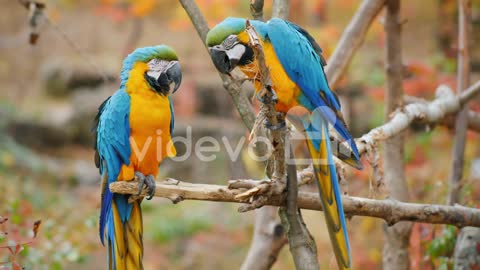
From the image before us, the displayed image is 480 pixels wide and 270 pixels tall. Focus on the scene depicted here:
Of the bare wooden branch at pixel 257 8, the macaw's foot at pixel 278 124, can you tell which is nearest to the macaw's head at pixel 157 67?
the bare wooden branch at pixel 257 8

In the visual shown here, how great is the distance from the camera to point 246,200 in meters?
2.21

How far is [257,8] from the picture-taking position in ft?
8.94

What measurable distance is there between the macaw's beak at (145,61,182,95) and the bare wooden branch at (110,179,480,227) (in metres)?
0.43

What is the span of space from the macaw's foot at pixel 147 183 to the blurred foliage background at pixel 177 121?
921 millimetres

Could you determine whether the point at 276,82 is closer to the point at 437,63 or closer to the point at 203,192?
the point at 203,192

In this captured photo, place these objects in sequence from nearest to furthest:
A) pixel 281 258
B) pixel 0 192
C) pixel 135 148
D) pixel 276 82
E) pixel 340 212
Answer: pixel 340 212, pixel 276 82, pixel 135 148, pixel 0 192, pixel 281 258

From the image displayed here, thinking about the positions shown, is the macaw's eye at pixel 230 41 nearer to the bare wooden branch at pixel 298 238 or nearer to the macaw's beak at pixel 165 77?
the macaw's beak at pixel 165 77

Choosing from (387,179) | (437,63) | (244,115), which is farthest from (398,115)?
(437,63)

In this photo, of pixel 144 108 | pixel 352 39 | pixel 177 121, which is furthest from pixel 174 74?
pixel 177 121

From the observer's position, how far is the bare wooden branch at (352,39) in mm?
3291

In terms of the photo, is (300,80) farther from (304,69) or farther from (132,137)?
(132,137)

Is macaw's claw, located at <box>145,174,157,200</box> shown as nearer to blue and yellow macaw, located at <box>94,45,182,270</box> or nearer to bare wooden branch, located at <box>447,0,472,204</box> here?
blue and yellow macaw, located at <box>94,45,182,270</box>

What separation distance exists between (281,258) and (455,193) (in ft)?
9.28

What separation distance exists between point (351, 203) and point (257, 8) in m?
0.98
